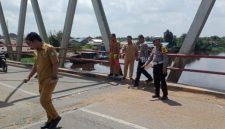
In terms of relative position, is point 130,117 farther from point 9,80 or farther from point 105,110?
point 9,80

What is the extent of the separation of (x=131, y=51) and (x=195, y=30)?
2.12 meters

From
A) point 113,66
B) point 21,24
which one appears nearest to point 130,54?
point 113,66

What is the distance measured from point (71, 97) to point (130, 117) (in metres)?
2.77

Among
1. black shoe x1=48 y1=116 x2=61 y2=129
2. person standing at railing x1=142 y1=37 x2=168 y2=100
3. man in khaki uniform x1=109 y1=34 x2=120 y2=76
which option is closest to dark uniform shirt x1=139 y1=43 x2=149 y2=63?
person standing at railing x1=142 y1=37 x2=168 y2=100

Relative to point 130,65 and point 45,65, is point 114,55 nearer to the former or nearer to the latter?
point 130,65

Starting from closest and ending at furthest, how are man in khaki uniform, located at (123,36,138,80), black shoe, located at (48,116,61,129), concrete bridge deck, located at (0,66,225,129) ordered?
black shoe, located at (48,116,61,129)
concrete bridge deck, located at (0,66,225,129)
man in khaki uniform, located at (123,36,138,80)

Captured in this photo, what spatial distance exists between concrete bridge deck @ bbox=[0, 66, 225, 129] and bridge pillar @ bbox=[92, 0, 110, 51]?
273cm

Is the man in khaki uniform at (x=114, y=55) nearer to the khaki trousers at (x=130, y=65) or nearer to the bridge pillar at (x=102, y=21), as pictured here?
the khaki trousers at (x=130, y=65)

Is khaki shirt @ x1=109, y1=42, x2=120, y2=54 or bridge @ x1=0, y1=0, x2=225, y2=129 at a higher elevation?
khaki shirt @ x1=109, y1=42, x2=120, y2=54

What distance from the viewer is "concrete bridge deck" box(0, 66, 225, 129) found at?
673 centimetres

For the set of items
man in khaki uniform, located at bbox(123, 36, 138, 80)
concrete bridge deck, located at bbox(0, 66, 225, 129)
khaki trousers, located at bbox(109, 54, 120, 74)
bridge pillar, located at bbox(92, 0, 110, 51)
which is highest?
bridge pillar, located at bbox(92, 0, 110, 51)

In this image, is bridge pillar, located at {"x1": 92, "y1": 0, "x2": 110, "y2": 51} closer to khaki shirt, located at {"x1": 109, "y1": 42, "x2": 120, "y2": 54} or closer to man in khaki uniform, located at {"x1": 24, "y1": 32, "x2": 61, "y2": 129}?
khaki shirt, located at {"x1": 109, "y1": 42, "x2": 120, "y2": 54}

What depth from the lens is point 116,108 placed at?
7.96 meters

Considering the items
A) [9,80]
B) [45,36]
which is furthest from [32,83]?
[45,36]
